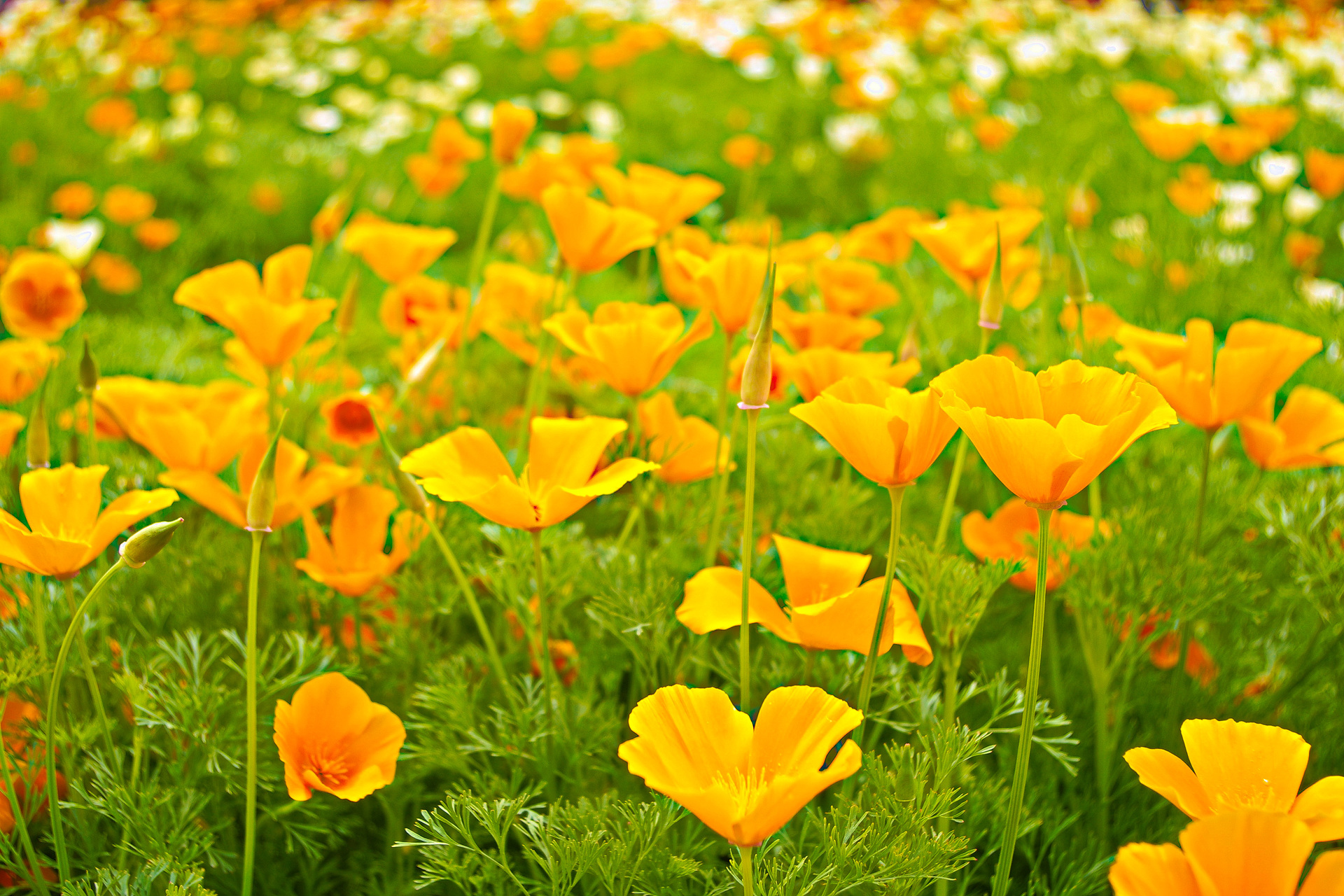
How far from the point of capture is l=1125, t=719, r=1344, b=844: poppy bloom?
20.5 inches

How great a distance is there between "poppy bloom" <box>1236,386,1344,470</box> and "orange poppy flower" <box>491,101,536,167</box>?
847mm

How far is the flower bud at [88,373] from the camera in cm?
84

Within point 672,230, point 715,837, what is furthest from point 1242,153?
point 715,837

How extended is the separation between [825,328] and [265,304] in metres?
0.51

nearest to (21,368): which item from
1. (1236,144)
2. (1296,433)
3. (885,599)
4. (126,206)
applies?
(885,599)

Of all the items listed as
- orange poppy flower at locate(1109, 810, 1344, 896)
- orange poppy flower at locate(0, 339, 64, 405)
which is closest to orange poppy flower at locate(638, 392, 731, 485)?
orange poppy flower at locate(1109, 810, 1344, 896)

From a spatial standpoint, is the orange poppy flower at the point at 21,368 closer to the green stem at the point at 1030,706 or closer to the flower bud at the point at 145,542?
the flower bud at the point at 145,542

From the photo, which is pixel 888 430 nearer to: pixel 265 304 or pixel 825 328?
pixel 825 328

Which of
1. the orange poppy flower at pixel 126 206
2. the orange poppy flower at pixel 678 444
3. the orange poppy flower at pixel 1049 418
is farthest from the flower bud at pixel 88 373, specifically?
the orange poppy flower at pixel 126 206

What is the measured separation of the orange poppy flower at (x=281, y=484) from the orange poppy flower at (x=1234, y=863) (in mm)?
639

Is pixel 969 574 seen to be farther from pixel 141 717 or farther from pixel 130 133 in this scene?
pixel 130 133

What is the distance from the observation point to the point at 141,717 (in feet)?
2.45

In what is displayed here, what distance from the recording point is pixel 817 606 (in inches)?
24.2

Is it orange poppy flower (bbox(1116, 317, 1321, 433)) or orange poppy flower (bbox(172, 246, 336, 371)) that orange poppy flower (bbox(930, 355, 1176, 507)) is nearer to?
orange poppy flower (bbox(1116, 317, 1321, 433))
